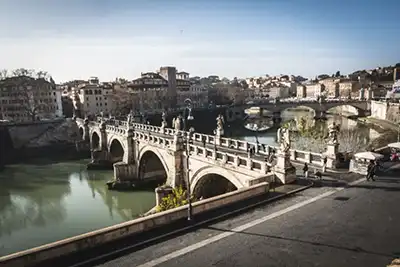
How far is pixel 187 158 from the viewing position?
11.5 metres

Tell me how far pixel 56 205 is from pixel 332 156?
73.2ft

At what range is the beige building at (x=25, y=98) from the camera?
200 feet

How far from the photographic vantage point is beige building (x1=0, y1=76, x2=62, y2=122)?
200ft

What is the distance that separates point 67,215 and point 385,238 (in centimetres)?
2226

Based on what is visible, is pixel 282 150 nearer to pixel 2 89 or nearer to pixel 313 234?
pixel 313 234

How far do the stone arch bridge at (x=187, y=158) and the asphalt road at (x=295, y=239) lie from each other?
7.38 ft

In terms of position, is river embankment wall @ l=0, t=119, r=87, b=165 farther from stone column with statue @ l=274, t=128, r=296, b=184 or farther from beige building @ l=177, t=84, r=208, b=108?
Answer: beige building @ l=177, t=84, r=208, b=108

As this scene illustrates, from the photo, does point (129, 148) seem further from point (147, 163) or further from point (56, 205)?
point (56, 205)

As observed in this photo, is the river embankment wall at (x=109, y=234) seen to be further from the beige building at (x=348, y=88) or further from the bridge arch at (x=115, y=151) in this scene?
the beige building at (x=348, y=88)

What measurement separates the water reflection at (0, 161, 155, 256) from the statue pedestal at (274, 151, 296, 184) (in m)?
14.0

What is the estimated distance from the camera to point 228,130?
69438mm

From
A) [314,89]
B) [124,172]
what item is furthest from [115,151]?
[314,89]

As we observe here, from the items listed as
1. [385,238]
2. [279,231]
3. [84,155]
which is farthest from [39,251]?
[84,155]

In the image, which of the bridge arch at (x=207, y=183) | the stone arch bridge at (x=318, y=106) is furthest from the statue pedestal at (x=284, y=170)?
the stone arch bridge at (x=318, y=106)
